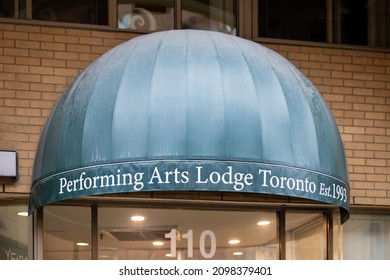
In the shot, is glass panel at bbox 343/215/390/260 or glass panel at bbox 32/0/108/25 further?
glass panel at bbox 343/215/390/260

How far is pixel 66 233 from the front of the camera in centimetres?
1127

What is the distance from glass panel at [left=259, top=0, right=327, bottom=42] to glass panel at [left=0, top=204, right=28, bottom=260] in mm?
3497

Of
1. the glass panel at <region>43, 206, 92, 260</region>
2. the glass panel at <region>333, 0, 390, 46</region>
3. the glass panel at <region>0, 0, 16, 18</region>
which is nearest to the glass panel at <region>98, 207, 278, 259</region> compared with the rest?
the glass panel at <region>43, 206, 92, 260</region>

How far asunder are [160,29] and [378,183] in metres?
3.05

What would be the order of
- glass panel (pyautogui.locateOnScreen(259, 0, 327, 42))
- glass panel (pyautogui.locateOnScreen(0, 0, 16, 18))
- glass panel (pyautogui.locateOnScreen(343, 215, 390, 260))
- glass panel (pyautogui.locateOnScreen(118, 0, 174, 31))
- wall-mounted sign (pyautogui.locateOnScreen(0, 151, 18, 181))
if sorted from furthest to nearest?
glass panel (pyautogui.locateOnScreen(259, 0, 327, 42))
glass panel (pyautogui.locateOnScreen(343, 215, 390, 260))
glass panel (pyautogui.locateOnScreen(118, 0, 174, 31))
glass panel (pyautogui.locateOnScreen(0, 0, 16, 18))
wall-mounted sign (pyautogui.locateOnScreen(0, 151, 18, 181))

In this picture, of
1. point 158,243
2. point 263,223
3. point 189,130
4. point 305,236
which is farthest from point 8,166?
point 305,236

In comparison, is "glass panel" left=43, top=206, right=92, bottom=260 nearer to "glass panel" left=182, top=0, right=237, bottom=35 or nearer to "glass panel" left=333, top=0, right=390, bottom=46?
"glass panel" left=182, top=0, right=237, bottom=35

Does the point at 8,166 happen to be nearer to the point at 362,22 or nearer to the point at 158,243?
the point at 158,243

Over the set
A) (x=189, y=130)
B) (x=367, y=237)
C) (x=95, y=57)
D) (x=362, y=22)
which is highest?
(x=362, y=22)

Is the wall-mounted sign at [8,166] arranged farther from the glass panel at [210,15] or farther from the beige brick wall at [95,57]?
the glass panel at [210,15]

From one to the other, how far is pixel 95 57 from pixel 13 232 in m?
2.12

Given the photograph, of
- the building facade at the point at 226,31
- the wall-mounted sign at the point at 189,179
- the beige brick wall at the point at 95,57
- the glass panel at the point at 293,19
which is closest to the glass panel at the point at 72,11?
the building facade at the point at 226,31

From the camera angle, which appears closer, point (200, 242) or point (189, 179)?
point (189, 179)

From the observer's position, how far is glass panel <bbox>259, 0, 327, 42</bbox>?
40.8 feet
